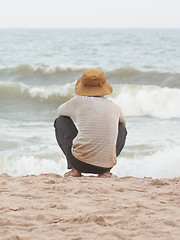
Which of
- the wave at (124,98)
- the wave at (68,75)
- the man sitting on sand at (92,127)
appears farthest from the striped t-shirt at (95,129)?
the wave at (68,75)

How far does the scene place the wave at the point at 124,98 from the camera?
9.34 metres

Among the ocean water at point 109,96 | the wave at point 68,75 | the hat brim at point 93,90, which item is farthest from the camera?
the wave at point 68,75

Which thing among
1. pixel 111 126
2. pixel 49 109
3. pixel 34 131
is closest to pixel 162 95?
pixel 49 109

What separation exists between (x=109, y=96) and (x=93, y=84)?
7112 millimetres

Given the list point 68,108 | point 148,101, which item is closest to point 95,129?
point 68,108

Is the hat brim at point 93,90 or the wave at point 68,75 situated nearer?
the hat brim at point 93,90

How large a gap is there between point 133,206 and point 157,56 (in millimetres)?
16167

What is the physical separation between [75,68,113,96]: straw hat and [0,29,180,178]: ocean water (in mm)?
1678

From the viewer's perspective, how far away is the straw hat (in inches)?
147

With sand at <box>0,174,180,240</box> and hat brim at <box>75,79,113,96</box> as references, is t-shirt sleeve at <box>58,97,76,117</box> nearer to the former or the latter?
hat brim at <box>75,79,113,96</box>

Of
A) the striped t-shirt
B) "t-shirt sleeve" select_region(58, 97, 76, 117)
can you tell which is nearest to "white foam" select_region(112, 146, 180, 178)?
the striped t-shirt

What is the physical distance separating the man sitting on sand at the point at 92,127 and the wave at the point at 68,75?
8.59 meters

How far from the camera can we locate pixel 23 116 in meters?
8.67

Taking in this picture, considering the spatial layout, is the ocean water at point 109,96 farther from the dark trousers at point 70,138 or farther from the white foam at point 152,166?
the dark trousers at point 70,138
